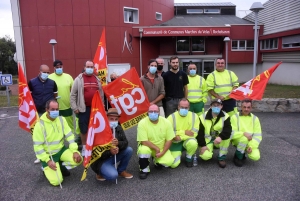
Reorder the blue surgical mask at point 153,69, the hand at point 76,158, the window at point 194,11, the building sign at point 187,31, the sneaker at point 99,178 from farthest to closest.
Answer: the window at point 194,11
the building sign at point 187,31
the blue surgical mask at point 153,69
the sneaker at point 99,178
the hand at point 76,158

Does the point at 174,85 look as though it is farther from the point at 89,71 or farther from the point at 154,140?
the point at 89,71

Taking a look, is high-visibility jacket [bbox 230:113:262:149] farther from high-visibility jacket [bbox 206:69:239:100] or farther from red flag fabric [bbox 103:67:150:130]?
red flag fabric [bbox 103:67:150:130]

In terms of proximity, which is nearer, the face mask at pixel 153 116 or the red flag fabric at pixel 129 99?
the face mask at pixel 153 116

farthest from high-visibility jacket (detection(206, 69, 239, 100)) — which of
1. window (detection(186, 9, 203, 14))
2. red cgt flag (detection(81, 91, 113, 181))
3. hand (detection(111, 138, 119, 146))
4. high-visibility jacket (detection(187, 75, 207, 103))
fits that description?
window (detection(186, 9, 203, 14))

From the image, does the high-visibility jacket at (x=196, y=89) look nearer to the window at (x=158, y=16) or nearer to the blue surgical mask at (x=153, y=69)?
the blue surgical mask at (x=153, y=69)

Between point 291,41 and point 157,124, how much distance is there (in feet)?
66.6

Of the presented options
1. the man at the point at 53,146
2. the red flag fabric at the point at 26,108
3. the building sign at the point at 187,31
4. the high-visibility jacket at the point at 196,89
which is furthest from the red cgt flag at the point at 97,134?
the building sign at the point at 187,31

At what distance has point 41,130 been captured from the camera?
4.34 metres

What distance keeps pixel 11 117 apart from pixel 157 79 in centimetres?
725

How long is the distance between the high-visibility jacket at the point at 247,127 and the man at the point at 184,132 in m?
0.76

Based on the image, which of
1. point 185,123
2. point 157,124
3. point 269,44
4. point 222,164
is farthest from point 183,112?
point 269,44

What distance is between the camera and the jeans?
4.23 m

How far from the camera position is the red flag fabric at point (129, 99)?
5.53m

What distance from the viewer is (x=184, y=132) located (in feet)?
16.6
